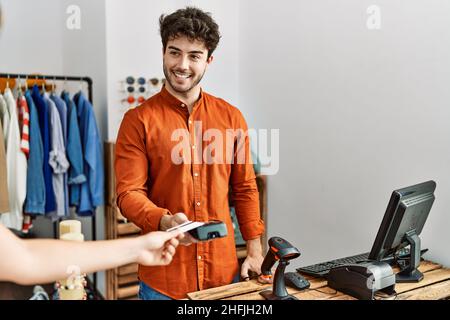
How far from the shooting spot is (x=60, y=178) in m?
2.28

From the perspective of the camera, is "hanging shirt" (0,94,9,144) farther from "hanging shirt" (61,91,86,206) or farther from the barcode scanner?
the barcode scanner

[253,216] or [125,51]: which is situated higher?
[125,51]

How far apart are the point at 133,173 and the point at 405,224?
2.85 feet

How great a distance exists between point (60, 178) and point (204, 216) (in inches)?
48.8

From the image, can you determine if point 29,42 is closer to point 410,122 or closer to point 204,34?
point 204,34

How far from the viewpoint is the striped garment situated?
2162 mm

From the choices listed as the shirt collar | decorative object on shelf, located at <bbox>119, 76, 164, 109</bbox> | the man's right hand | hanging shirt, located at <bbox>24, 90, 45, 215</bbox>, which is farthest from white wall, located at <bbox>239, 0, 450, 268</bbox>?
hanging shirt, located at <bbox>24, 90, 45, 215</bbox>

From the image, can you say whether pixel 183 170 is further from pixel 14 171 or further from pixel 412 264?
pixel 14 171

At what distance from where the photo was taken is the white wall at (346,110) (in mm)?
1550

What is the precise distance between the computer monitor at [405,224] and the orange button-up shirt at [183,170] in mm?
499

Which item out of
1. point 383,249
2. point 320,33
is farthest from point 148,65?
point 383,249

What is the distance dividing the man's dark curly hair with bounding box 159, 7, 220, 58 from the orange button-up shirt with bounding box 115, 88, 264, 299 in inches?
7.4

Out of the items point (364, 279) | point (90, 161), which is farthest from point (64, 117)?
point (364, 279)
